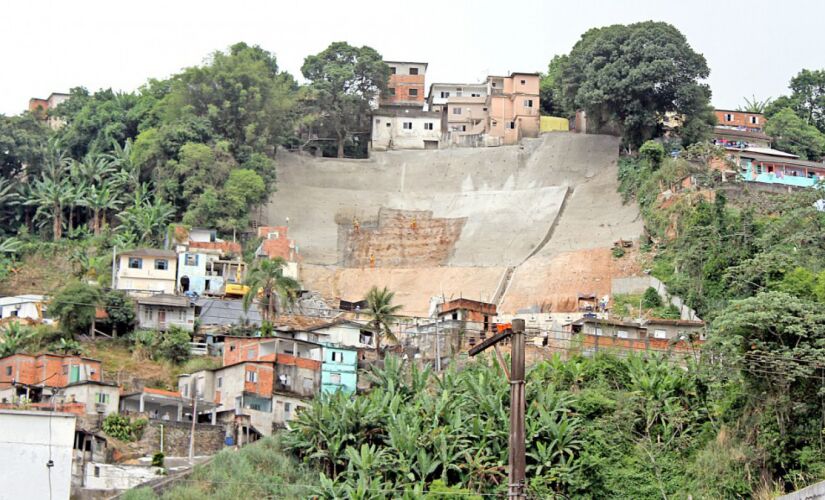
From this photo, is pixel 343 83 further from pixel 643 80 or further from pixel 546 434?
pixel 546 434

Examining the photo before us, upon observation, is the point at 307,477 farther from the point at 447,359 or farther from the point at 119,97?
the point at 119,97

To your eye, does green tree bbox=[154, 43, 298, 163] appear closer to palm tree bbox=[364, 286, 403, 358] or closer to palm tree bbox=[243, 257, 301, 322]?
palm tree bbox=[243, 257, 301, 322]

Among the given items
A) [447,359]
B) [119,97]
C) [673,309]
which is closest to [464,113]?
[119,97]

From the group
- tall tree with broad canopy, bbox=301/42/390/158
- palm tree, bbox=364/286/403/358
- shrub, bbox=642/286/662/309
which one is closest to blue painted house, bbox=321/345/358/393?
palm tree, bbox=364/286/403/358

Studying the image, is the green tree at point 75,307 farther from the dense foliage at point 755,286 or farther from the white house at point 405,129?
the white house at point 405,129

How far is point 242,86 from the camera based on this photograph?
76.9m

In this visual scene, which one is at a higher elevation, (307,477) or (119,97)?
(119,97)

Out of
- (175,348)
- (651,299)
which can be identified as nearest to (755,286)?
(651,299)

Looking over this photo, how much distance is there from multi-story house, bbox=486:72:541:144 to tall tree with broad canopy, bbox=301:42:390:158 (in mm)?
7368

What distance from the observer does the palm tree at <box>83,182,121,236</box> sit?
2749 inches

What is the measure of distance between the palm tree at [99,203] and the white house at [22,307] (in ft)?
31.1

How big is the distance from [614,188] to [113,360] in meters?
31.5

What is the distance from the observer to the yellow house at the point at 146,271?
62.2 meters

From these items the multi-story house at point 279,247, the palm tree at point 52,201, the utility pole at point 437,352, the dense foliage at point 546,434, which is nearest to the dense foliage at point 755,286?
the dense foliage at point 546,434
